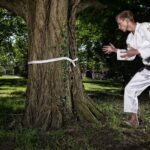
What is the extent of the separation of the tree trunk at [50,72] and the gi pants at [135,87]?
1.21m

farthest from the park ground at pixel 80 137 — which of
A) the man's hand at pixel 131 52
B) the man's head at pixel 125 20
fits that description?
the man's head at pixel 125 20

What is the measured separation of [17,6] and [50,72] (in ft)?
6.03

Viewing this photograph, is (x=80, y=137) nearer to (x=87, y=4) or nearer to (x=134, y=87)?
(x=134, y=87)

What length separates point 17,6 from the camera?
34.0 feet

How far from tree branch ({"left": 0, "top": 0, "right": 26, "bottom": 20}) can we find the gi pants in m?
2.94

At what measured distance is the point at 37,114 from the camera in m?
9.31

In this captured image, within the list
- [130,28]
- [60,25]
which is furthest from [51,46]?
[130,28]

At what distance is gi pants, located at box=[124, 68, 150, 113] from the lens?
8.23 metres

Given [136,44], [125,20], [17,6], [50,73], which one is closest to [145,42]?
[136,44]

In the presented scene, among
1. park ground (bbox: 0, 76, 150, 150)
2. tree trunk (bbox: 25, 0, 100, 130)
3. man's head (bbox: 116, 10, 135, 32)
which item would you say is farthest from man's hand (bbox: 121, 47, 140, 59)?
tree trunk (bbox: 25, 0, 100, 130)

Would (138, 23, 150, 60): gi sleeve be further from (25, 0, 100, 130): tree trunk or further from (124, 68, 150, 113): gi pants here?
(25, 0, 100, 130): tree trunk

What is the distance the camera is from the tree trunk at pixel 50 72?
9.27 metres

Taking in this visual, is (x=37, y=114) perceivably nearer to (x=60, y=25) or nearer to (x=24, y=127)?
(x=24, y=127)

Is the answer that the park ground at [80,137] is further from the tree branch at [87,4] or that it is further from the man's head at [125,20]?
the tree branch at [87,4]
